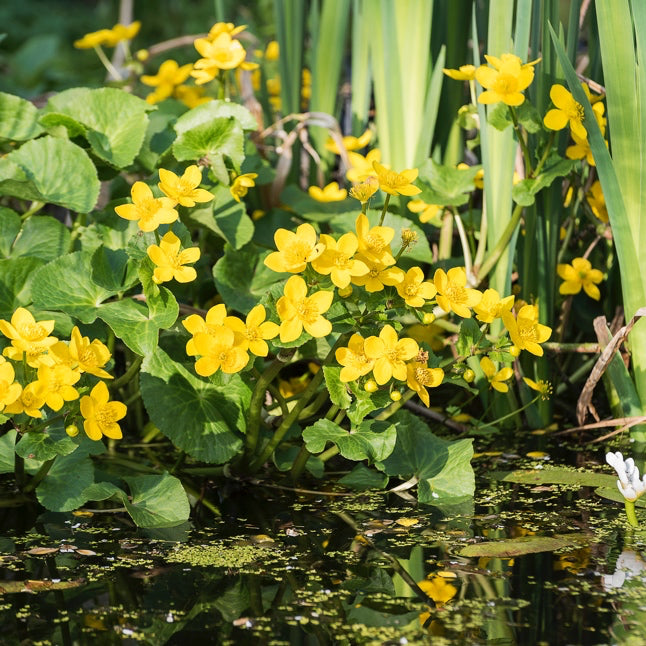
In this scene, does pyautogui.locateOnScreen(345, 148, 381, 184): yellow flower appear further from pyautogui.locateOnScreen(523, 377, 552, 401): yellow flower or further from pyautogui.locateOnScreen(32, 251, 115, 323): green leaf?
pyautogui.locateOnScreen(32, 251, 115, 323): green leaf

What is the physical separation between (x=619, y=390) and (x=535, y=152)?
415 mm

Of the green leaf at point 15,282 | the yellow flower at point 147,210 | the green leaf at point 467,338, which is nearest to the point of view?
the yellow flower at point 147,210

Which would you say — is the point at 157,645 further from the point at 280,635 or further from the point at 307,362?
the point at 307,362

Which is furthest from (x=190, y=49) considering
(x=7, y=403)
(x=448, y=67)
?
(x=7, y=403)

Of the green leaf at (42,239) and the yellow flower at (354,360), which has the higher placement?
the green leaf at (42,239)

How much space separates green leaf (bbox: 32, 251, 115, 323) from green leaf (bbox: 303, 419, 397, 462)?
1.20 feet

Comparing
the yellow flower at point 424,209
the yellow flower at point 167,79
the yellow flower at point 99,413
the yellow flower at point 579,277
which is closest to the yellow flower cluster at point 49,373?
the yellow flower at point 99,413

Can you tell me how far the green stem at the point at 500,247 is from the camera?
1.60 m

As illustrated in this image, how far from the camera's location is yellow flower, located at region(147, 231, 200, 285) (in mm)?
1256

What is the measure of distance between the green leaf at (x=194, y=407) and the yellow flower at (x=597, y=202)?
0.79 m

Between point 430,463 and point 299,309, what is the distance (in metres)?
0.39

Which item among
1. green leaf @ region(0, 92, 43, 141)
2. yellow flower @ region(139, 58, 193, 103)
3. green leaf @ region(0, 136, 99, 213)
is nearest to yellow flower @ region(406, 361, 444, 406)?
green leaf @ region(0, 136, 99, 213)

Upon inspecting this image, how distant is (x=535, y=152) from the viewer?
5.31ft

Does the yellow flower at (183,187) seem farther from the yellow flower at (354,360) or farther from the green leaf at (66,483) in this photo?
the green leaf at (66,483)
